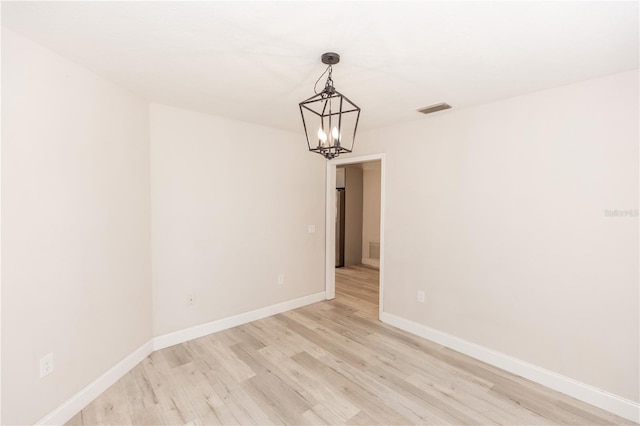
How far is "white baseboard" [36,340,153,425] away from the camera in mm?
1889

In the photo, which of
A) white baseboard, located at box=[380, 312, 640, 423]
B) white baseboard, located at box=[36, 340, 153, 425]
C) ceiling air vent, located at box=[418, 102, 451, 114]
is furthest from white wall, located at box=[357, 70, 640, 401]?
white baseboard, located at box=[36, 340, 153, 425]

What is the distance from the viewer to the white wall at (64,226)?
1648 millimetres

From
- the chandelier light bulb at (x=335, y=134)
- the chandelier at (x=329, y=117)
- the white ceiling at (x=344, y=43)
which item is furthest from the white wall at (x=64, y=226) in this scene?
the chandelier light bulb at (x=335, y=134)

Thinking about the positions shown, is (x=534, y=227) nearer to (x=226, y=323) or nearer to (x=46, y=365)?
(x=226, y=323)

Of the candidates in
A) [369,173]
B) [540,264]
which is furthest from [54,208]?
[369,173]

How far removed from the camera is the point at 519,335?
257cm

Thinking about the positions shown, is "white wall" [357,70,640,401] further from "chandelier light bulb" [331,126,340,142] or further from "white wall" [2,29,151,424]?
"white wall" [2,29,151,424]

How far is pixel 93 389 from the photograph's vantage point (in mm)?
2170

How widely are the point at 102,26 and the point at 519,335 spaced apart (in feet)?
12.2

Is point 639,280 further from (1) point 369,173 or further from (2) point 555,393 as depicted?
(1) point 369,173

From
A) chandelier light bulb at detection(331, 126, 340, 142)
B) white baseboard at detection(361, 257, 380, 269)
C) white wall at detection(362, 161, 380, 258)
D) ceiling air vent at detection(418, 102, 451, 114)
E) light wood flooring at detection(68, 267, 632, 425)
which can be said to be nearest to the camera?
chandelier light bulb at detection(331, 126, 340, 142)

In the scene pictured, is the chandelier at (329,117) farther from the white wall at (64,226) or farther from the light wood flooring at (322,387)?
the light wood flooring at (322,387)

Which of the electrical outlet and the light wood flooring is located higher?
the electrical outlet

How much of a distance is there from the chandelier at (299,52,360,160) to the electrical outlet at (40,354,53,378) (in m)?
2.11
